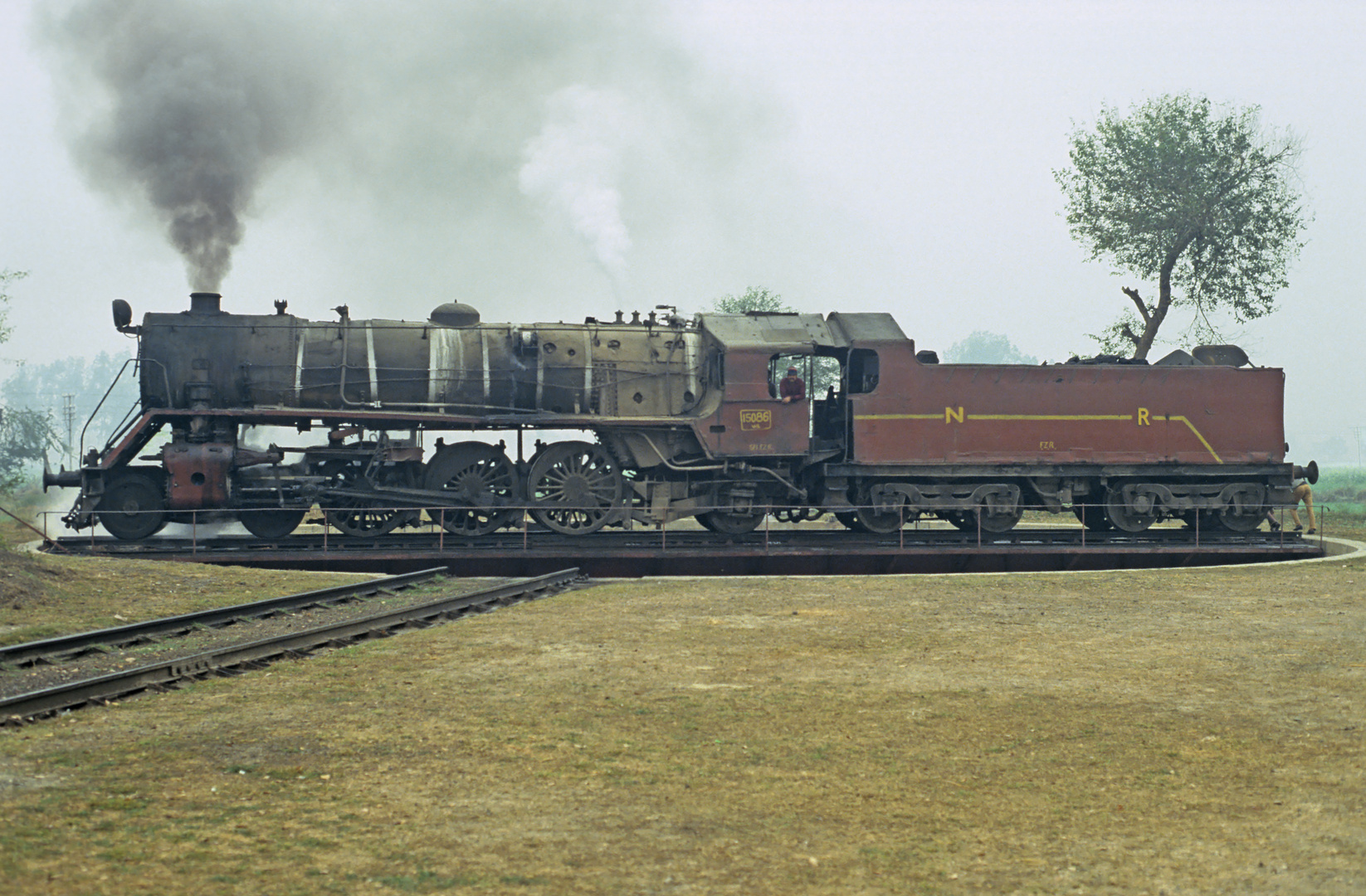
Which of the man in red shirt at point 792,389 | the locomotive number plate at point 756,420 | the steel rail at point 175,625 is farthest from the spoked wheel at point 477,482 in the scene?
the man in red shirt at point 792,389

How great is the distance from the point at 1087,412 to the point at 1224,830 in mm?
15295

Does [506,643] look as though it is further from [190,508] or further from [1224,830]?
[190,508]

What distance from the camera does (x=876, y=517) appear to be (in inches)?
816

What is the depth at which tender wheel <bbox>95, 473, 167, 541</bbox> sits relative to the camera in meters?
18.6

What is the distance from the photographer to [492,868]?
5711mm

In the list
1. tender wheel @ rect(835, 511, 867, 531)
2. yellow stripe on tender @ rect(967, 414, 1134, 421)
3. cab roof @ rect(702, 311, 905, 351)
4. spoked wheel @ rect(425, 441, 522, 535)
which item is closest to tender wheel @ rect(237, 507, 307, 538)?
spoked wheel @ rect(425, 441, 522, 535)

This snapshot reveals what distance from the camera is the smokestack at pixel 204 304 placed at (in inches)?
762

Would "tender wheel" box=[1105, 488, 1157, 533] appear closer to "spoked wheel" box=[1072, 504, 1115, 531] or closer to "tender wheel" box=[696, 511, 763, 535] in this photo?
"spoked wheel" box=[1072, 504, 1115, 531]

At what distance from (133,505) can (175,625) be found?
7266 mm

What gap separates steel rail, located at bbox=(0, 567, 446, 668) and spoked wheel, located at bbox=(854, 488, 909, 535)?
8.12m

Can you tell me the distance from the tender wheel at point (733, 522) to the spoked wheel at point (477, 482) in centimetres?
339

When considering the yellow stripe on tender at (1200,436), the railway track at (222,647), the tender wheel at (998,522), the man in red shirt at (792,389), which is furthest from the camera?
the yellow stripe on tender at (1200,436)

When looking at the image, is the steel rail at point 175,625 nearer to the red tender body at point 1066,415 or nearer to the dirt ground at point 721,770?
the dirt ground at point 721,770

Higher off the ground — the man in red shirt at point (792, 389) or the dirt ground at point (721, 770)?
the man in red shirt at point (792, 389)
